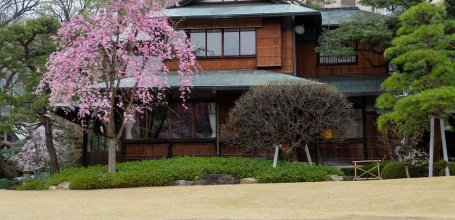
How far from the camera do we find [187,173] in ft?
60.8

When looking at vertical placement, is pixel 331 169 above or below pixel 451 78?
below

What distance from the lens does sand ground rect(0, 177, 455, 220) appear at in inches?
416

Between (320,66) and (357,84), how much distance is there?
8.06 ft

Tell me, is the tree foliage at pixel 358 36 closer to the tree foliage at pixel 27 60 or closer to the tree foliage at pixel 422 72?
the tree foliage at pixel 422 72

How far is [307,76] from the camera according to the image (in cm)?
2586

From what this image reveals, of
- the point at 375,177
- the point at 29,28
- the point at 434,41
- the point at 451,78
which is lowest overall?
the point at 375,177

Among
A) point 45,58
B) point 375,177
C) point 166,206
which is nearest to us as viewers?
point 166,206

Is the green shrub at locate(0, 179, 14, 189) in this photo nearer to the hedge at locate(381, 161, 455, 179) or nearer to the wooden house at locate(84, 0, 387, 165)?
the wooden house at locate(84, 0, 387, 165)

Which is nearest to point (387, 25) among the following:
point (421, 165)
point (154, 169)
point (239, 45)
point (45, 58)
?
point (239, 45)

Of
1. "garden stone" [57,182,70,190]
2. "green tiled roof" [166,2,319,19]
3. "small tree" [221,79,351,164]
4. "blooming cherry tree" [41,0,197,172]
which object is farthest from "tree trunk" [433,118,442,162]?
"garden stone" [57,182,70,190]

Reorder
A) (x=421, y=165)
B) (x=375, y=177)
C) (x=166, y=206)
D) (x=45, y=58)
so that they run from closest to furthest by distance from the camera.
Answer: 1. (x=166, y=206)
2. (x=421, y=165)
3. (x=375, y=177)
4. (x=45, y=58)

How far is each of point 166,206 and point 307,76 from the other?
1491 cm

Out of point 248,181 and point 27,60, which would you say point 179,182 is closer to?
point 248,181

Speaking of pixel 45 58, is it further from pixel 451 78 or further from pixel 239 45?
pixel 451 78
